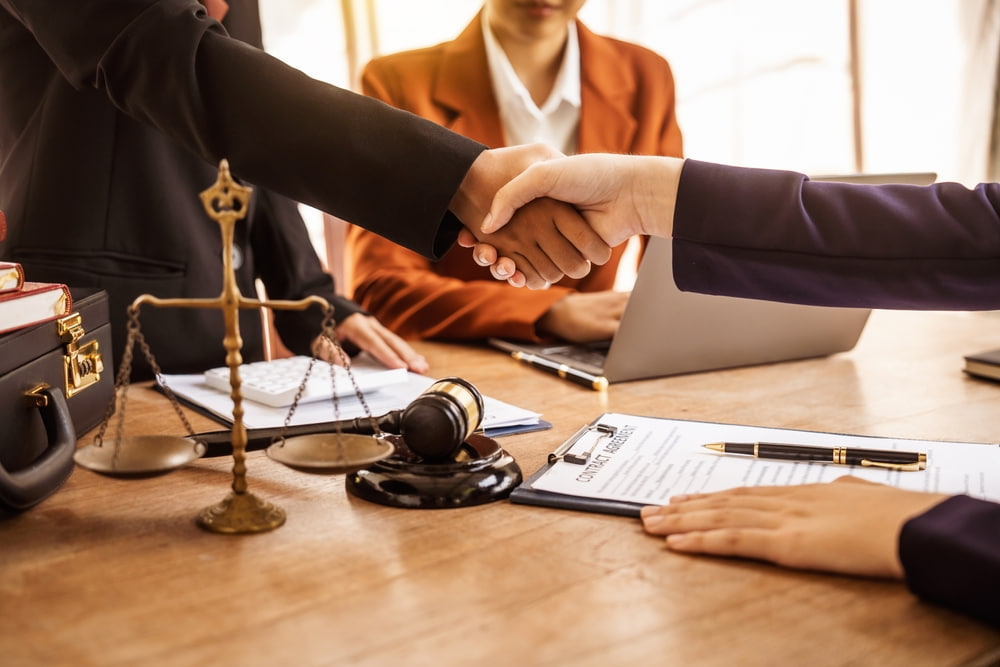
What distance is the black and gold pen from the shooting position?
33.2 inches

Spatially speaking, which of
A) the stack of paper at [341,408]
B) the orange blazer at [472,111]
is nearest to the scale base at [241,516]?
the stack of paper at [341,408]

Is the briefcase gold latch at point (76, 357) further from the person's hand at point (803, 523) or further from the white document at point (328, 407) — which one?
the person's hand at point (803, 523)

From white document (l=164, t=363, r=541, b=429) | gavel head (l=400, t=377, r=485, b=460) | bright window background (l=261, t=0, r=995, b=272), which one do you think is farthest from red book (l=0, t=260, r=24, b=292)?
bright window background (l=261, t=0, r=995, b=272)

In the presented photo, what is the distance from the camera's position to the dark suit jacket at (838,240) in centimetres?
100

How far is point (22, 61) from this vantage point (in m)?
1.39

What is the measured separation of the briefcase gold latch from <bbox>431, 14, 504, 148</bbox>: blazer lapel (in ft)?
4.41

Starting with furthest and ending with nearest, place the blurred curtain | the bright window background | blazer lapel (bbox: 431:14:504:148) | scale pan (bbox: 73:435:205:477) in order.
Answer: the bright window background, the blurred curtain, blazer lapel (bbox: 431:14:504:148), scale pan (bbox: 73:435:205:477)

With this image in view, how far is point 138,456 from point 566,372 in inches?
29.4

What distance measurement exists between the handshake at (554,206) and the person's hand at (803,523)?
49 centimetres

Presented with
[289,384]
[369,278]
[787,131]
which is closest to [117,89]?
[289,384]

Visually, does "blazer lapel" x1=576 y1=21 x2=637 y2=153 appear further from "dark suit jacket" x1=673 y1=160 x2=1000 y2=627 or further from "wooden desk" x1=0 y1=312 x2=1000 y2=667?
"wooden desk" x1=0 y1=312 x2=1000 y2=667

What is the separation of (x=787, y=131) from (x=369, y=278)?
198 cm

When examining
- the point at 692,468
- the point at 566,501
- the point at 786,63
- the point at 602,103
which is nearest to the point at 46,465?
the point at 566,501

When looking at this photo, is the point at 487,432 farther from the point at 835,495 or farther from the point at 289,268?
the point at 289,268
